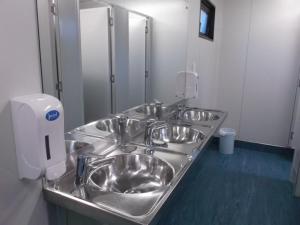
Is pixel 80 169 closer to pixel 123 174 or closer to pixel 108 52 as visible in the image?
pixel 123 174

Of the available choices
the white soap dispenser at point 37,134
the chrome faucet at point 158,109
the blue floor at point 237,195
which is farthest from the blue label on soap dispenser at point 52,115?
the chrome faucet at point 158,109

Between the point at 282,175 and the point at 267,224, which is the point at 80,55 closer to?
the point at 267,224

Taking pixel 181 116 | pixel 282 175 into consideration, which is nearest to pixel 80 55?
pixel 181 116

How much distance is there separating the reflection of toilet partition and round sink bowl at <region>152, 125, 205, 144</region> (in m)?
Answer: 0.57

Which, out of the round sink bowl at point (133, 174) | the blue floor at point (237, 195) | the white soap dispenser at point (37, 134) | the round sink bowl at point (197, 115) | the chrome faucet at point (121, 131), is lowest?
the blue floor at point (237, 195)

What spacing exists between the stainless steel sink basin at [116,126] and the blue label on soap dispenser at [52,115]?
0.63 meters

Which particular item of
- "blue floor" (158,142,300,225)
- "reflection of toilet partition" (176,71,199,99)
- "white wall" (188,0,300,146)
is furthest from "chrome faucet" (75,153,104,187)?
"white wall" (188,0,300,146)

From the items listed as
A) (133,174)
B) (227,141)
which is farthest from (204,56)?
(133,174)

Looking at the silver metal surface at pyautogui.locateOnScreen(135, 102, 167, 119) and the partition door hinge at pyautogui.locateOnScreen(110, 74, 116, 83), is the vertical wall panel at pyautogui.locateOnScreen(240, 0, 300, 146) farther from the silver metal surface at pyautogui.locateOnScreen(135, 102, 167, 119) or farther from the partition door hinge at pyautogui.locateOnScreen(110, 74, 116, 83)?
the partition door hinge at pyautogui.locateOnScreen(110, 74, 116, 83)

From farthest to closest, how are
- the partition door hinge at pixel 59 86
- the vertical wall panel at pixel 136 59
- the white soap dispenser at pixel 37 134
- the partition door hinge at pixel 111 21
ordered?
the vertical wall panel at pixel 136 59, the partition door hinge at pixel 111 21, the partition door hinge at pixel 59 86, the white soap dispenser at pixel 37 134

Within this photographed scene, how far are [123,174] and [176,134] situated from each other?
0.82 metres

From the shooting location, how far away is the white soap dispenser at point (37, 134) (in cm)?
88

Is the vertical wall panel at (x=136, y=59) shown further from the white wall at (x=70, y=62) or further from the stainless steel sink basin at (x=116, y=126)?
the white wall at (x=70, y=62)

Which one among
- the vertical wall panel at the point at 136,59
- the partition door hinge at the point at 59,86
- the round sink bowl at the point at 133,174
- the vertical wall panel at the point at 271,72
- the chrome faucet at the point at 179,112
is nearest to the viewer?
the partition door hinge at the point at 59,86
